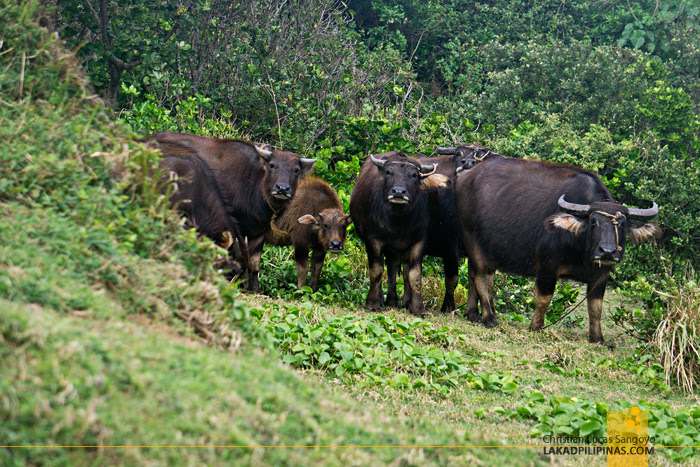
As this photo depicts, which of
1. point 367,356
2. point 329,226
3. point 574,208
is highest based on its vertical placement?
point 574,208

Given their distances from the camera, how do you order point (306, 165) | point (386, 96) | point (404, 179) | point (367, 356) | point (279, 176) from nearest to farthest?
point (367, 356) < point (279, 176) < point (404, 179) < point (306, 165) < point (386, 96)

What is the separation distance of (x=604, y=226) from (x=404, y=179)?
261 centimetres

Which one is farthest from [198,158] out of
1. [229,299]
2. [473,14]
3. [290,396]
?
[473,14]

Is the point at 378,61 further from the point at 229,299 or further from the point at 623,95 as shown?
the point at 229,299

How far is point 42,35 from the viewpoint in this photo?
5051mm

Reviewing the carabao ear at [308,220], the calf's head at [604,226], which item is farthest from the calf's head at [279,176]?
the calf's head at [604,226]

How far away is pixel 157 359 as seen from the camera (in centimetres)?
351

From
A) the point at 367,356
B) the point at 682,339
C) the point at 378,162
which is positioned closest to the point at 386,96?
the point at 378,162

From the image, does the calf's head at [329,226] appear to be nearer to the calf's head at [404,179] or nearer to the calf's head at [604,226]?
the calf's head at [404,179]

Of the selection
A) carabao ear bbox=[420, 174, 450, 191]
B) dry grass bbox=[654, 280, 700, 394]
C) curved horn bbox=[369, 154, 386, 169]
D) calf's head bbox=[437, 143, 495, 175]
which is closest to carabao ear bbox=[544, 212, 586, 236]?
dry grass bbox=[654, 280, 700, 394]

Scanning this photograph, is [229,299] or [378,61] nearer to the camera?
[229,299]

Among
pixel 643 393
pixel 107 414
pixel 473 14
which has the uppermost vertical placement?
pixel 473 14

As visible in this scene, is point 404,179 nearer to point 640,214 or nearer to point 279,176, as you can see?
point 279,176

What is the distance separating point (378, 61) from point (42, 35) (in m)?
13.2
